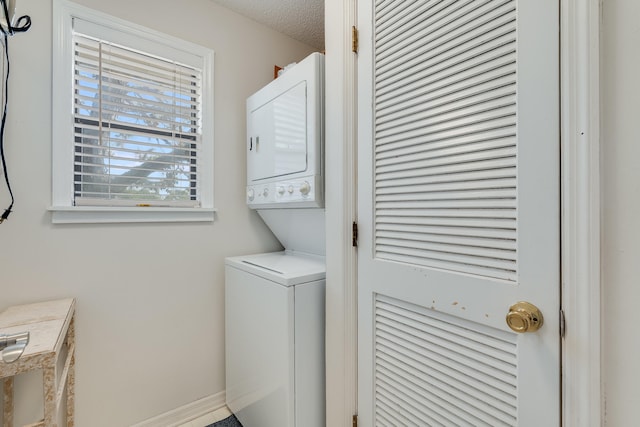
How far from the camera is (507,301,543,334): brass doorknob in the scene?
73 cm

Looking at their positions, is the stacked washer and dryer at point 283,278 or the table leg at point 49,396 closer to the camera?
the table leg at point 49,396

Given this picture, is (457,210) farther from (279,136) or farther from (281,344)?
(279,136)

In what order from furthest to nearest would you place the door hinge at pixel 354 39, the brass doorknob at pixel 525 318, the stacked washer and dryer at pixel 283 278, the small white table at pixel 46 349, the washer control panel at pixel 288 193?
the washer control panel at pixel 288 193 → the stacked washer and dryer at pixel 283 278 → the door hinge at pixel 354 39 → the small white table at pixel 46 349 → the brass doorknob at pixel 525 318

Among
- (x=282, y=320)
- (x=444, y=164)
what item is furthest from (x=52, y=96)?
(x=444, y=164)

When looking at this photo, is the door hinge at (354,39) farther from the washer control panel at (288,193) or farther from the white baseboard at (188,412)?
the white baseboard at (188,412)

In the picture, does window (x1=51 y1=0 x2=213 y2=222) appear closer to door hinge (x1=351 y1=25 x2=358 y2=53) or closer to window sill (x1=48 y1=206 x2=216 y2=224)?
window sill (x1=48 y1=206 x2=216 y2=224)

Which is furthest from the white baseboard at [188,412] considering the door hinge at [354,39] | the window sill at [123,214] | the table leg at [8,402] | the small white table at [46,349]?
the door hinge at [354,39]

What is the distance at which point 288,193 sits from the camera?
5.36 feet

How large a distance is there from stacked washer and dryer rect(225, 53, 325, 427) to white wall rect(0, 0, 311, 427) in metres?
0.17

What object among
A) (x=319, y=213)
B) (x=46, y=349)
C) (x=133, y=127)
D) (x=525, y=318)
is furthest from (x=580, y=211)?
(x=133, y=127)

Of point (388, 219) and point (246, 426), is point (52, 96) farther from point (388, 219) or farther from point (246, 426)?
point (246, 426)

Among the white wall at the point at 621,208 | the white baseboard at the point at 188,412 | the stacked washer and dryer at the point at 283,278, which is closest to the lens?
the white wall at the point at 621,208

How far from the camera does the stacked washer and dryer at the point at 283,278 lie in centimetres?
137

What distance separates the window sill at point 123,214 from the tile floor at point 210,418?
130cm
